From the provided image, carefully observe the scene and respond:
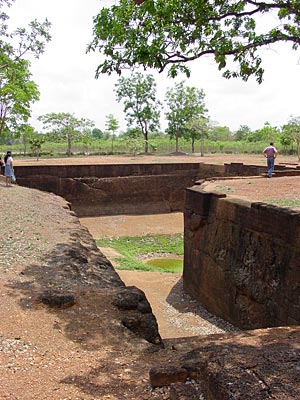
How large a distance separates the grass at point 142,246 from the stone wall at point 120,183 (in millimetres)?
3593

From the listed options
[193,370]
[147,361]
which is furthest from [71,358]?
[193,370]

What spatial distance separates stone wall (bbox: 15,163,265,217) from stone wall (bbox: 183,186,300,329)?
913 cm

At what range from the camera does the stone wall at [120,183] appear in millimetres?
18234

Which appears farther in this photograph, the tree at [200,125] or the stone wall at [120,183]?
the tree at [200,125]

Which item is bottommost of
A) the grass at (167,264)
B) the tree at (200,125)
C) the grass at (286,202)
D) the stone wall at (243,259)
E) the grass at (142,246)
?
the grass at (167,264)

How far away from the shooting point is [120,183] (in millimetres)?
19156

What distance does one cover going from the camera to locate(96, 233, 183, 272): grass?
12848mm

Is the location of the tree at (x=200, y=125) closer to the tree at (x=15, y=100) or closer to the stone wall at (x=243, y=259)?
the tree at (x=15, y=100)

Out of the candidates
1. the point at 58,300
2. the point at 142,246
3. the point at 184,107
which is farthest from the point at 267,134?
the point at 58,300

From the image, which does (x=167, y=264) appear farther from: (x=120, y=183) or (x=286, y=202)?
(x=120, y=183)

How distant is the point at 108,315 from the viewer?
4500mm

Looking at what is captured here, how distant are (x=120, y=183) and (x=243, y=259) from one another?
39.1 feet

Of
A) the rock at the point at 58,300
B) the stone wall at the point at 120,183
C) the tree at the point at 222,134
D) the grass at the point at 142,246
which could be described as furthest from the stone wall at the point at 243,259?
the tree at the point at 222,134

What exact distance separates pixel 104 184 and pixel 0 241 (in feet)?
38.7
